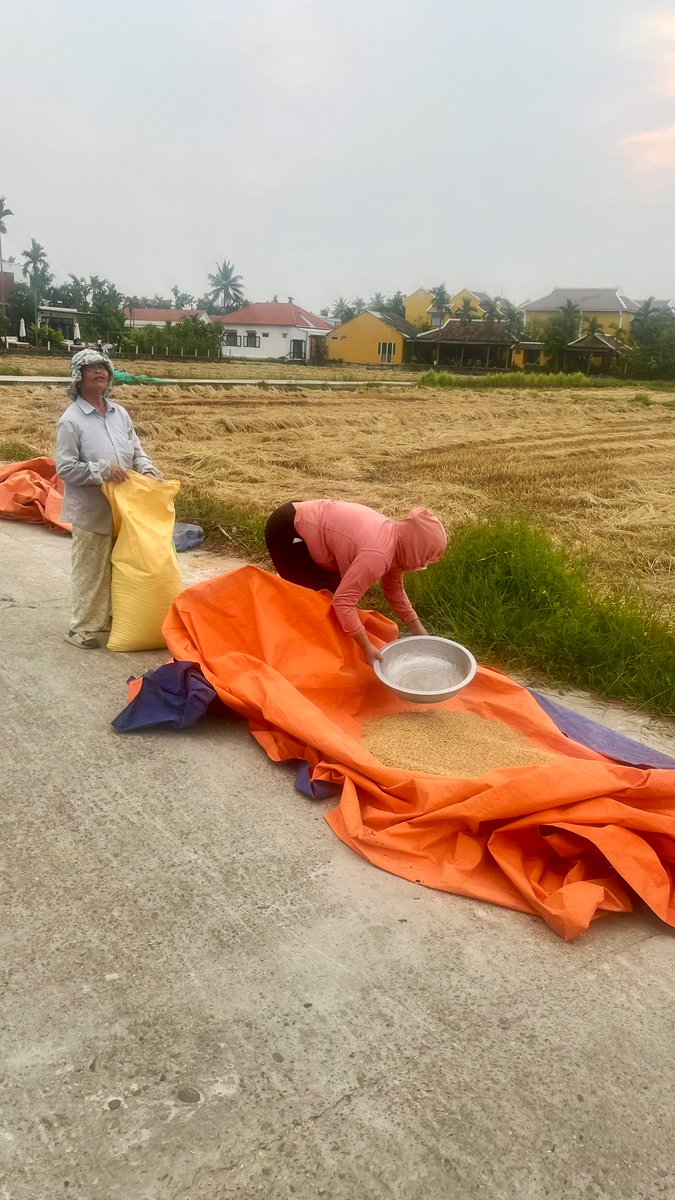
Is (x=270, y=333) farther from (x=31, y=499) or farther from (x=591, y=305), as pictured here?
(x=31, y=499)

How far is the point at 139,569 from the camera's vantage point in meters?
4.24

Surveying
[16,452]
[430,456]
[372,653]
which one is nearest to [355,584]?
[372,653]

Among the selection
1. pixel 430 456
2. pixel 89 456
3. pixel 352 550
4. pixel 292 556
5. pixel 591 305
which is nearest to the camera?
pixel 352 550

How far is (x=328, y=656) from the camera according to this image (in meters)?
3.69

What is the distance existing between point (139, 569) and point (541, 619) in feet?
6.49

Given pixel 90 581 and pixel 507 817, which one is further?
pixel 90 581

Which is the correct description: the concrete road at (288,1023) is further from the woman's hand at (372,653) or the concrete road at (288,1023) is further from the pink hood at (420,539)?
the pink hood at (420,539)

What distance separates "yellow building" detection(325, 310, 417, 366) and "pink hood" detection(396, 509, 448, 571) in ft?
161

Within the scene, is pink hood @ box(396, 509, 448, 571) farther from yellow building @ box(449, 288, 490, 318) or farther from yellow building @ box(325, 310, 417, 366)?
yellow building @ box(449, 288, 490, 318)

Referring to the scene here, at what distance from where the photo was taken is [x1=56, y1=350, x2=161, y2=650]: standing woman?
13.6 feet

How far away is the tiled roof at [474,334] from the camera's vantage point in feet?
150

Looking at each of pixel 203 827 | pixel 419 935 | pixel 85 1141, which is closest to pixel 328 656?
pixel 203 827

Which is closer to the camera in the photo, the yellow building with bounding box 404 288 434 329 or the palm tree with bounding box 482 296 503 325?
the palm tree with bounding box 482 296 503 325

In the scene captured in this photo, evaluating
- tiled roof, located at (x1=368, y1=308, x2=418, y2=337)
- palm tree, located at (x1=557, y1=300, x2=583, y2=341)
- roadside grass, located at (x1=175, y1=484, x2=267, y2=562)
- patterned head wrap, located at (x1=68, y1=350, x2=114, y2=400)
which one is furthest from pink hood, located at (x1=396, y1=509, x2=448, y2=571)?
tiled roof, located at (x1=368, y1=308, x2=418, y2=337)
